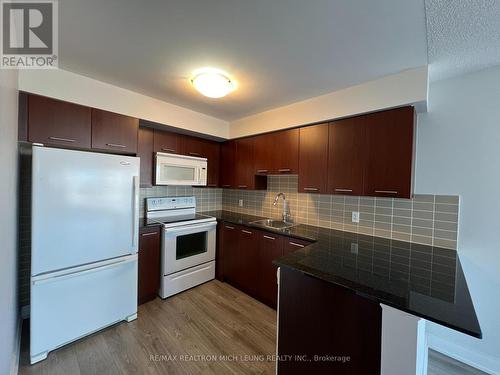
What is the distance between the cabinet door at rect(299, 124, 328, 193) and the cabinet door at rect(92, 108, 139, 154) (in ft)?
5.95

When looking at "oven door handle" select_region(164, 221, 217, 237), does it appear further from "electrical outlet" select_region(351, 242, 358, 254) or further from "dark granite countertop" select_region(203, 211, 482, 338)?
"electrical outlet" select_region(351, 242, 358, 254)

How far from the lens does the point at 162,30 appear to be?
50.4 inches

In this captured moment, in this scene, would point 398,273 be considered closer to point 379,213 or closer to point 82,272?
point 379,213

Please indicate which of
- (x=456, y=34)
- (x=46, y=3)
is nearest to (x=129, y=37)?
(x=46, y=3)

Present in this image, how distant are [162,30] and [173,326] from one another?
2408mm

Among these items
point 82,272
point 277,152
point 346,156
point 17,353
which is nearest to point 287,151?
point 277,152

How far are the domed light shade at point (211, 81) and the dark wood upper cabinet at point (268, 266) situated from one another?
155 cm

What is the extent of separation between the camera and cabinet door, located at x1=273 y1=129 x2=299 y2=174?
2.45 meters

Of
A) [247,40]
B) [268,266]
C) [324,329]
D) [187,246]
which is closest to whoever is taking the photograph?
[324,329]

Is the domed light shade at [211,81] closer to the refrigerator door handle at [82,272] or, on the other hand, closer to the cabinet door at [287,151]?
the cabinet door at [287,151]

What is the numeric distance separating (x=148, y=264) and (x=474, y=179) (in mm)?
3148

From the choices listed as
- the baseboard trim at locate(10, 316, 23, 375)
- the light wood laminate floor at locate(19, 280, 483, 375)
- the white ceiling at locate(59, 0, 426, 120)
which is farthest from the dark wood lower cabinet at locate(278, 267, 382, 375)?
the baseboard trim at locate(10, 316, 23, 375)

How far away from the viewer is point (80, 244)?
1.76m

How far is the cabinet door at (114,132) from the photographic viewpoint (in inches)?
78.2
